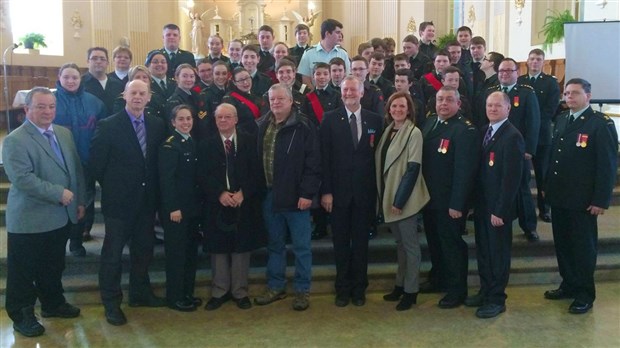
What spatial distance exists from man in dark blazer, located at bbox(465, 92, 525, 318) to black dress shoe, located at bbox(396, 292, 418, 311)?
44cm

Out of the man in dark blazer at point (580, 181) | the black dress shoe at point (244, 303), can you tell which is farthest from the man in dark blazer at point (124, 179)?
the man in dark blazer at point (580, 181)

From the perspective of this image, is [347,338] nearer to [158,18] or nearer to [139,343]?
[139,343]

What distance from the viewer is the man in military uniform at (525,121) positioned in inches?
206

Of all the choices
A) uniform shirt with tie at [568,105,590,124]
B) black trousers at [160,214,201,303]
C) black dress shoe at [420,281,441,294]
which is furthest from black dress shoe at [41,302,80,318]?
uniform shirt with tie at [568,105,590,124]

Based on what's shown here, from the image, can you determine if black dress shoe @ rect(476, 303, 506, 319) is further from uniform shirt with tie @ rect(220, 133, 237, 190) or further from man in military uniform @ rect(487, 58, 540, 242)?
uniform shirt with tie @ rect(220, 133, 237, 190)

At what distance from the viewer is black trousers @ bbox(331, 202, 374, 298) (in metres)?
4.34

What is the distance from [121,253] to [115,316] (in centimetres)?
47

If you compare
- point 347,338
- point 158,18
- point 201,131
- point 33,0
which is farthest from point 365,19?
point 347,338

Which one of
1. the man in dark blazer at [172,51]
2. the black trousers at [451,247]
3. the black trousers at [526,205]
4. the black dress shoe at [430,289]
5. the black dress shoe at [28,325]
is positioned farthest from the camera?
the man in dark blazer at [172,51]

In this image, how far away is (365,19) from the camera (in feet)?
56.1

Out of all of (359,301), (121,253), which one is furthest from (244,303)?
(121,253)

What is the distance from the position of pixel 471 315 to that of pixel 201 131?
2696mm

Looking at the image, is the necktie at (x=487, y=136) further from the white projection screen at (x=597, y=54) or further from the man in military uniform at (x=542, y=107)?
the white projection screen at (x=597, y=54)

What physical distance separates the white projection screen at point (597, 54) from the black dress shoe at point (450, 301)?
4.09 meters
